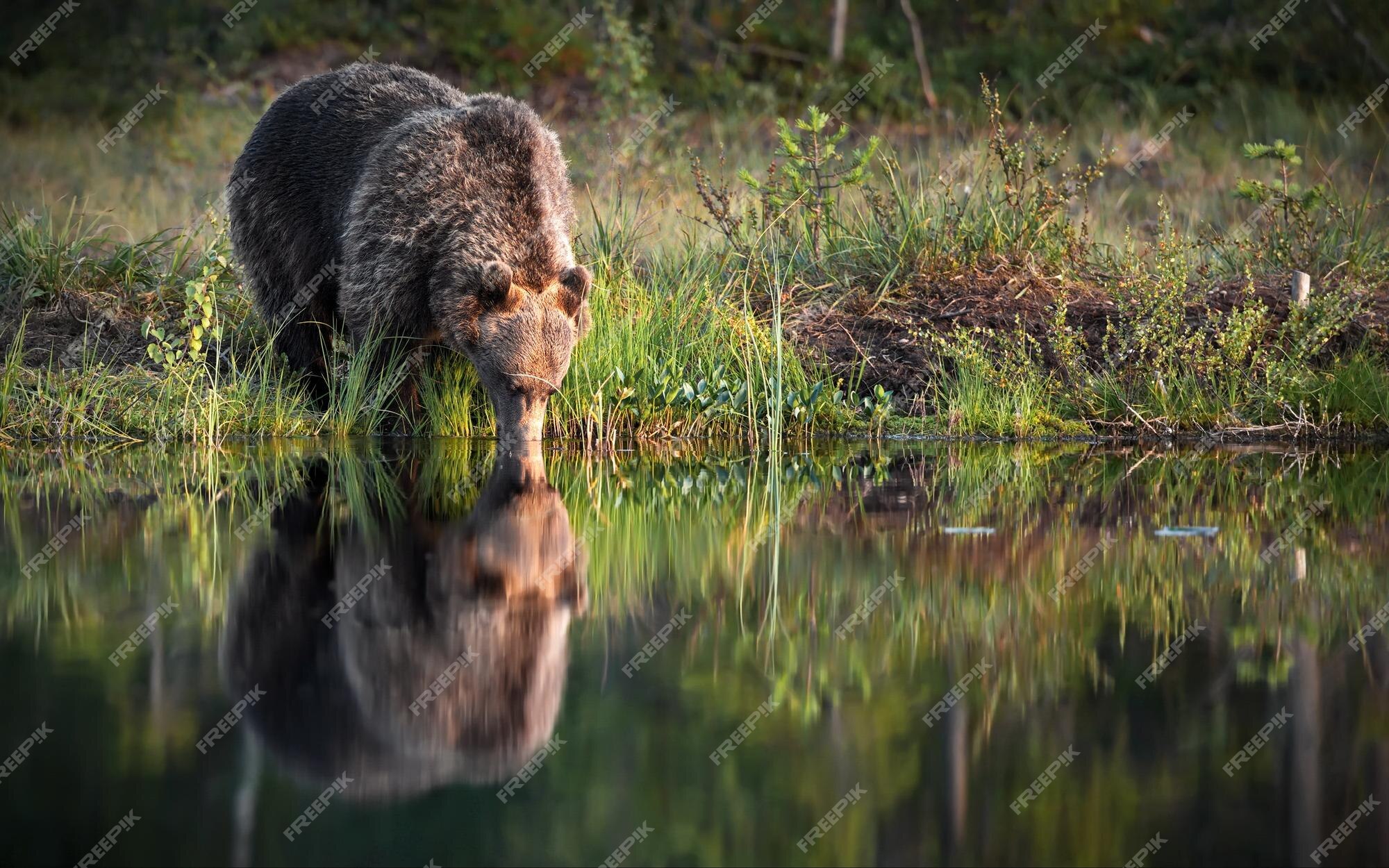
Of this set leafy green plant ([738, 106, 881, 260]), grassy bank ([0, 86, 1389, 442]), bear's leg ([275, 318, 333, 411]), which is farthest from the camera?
leafy green plant ([738, 106, 881, 260])

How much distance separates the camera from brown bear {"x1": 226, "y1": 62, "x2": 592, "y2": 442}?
30.2 feet

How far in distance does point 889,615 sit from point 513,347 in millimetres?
4309

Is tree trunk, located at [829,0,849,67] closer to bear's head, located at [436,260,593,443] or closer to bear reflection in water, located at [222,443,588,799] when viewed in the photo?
bear's head, located at [436,260,593,443]

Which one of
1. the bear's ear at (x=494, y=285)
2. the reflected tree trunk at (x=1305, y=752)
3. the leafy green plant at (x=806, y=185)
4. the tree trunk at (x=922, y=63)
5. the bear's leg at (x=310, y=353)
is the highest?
the tree trunk at (x=922, y=63)

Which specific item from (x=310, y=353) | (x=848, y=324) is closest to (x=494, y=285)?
(x=310, y=353)

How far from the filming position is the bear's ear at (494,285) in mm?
8852

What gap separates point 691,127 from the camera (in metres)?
22.1

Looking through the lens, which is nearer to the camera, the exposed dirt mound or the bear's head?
the bear's head

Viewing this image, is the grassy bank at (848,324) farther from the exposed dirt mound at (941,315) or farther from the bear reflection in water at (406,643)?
the bear reflection in water at (406,643)

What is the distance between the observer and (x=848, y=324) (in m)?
11.1

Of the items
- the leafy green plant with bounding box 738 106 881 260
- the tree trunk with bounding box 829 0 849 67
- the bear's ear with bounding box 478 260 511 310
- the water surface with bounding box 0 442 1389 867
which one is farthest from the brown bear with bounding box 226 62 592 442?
the tree trunk with bounding box 829 0 849 67

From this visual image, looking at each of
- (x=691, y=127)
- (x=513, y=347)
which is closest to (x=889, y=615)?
(x=513, y=347)

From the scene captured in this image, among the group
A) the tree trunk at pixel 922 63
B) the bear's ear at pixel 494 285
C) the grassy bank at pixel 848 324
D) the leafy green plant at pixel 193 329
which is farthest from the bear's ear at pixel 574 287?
the tree trunk at pixel 922 63

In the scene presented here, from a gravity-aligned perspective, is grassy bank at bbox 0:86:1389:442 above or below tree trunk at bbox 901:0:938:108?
below
